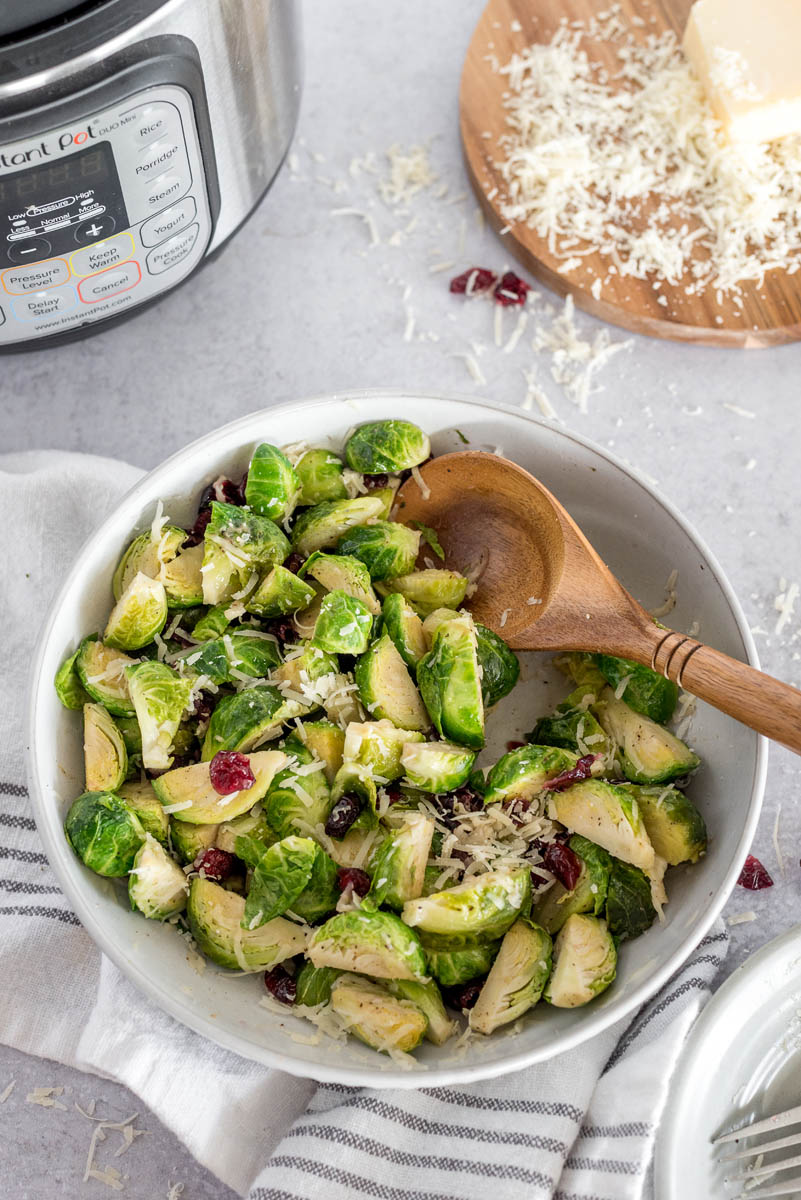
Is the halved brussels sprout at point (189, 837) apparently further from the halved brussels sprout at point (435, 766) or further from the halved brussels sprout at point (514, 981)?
the halved brussels sprout at point (514, 981)

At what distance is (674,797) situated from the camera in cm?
208

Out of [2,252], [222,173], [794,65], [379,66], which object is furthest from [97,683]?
[794,65]

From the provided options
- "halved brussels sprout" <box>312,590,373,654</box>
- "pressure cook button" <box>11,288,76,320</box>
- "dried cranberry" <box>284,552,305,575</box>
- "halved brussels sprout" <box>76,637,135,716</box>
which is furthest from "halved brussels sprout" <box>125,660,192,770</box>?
"pressure cook button" <box>11,288,76,320</box>

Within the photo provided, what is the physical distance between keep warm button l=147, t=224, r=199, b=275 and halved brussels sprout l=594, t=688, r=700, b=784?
1.22 metres

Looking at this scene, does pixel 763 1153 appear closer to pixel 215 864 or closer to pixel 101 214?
pixel 215 864

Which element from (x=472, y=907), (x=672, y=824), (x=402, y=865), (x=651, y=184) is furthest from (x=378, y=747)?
(x=651, y=184)

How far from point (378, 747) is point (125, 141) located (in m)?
1.11

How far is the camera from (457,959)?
1.95 meters

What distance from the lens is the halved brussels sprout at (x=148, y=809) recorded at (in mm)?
2027

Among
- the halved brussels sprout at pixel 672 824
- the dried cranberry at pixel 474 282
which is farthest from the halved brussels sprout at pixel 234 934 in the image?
the dried cranberry at pixel 474 282

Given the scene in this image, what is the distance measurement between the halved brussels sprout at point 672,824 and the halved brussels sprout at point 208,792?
2.08 feet

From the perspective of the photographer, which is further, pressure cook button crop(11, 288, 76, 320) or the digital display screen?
pressure cook button crop(11, 288, 76, 320)

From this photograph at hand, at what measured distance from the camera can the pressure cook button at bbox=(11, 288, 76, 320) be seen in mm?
2238

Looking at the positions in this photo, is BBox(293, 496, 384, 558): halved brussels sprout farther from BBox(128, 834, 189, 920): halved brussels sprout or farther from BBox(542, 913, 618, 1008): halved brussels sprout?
BBox(542, 913, 618, 1008): halved brussels sprout
